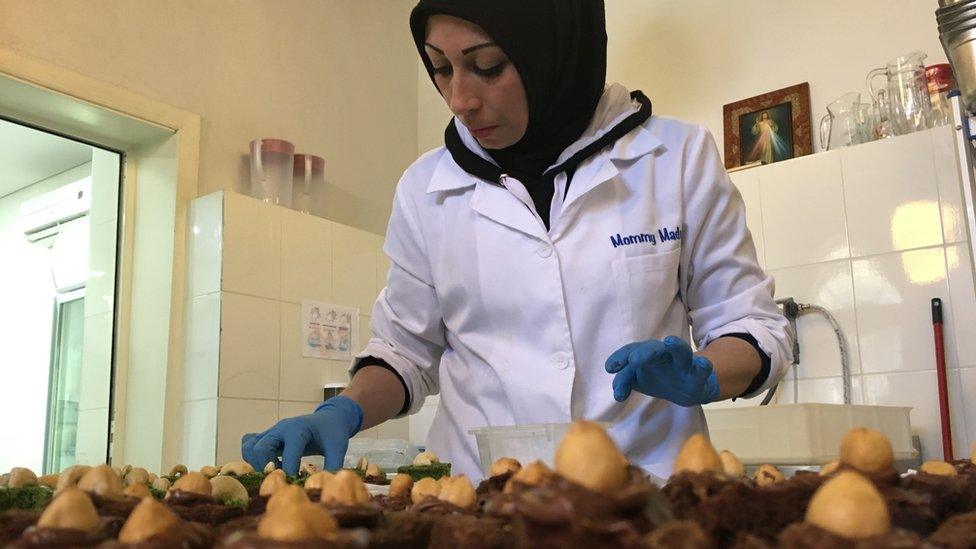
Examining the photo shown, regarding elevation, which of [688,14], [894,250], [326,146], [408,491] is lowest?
[408,491]

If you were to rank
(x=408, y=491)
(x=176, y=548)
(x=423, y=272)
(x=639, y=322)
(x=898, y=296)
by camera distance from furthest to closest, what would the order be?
(x=898, y=296) → (x=423, y=272) → (x=639, y=322) → (x=408, y=491) → (x=176, y=548)

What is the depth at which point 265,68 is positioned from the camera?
335cm

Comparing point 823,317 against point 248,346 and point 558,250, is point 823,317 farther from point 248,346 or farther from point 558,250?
point 248,346

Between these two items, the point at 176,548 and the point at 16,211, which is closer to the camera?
the point at 176,548

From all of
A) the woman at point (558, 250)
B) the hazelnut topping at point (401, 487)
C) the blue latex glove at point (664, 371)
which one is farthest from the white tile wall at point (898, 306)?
the hazelnut topping at point (401, 487)

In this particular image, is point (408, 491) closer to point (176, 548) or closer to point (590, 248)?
point (176, 548)

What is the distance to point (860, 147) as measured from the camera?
106 inches

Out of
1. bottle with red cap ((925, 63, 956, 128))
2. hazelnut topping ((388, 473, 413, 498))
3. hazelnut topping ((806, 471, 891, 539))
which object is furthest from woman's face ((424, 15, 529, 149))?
bottle with red cap ((925, 63, 956, 128))

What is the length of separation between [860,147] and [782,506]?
2517 millimetres

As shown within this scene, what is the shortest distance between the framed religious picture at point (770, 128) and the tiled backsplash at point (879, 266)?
0.17m

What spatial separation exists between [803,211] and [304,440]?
81.8 inches

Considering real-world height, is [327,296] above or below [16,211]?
below

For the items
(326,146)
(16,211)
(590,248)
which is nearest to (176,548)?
(590,248)

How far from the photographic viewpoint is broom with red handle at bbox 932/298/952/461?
7.91 feet
